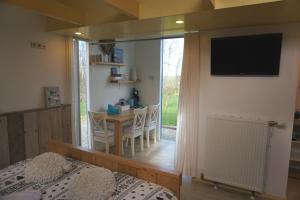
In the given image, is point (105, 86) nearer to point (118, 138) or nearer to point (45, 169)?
point (118, 138)

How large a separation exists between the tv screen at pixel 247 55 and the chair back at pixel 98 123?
77.2 inches

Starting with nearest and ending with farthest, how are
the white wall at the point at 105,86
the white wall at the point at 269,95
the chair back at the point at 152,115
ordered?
the white wall at the point at 269,95 → the white wall at the point at 105,86 → the chair back at the point at 152,115

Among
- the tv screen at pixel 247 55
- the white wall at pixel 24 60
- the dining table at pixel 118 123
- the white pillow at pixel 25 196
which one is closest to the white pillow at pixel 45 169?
the white pillow at pixel 25 196

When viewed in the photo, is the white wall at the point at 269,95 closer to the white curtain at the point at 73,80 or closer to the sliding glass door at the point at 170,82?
the sliding glass door at the point at 170,82

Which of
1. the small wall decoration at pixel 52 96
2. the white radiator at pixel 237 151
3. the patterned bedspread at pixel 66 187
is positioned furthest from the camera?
the small wall decoration at pixel 52 96

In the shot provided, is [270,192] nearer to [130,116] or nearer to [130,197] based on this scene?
[130,197]

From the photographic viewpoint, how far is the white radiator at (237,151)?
2.47m

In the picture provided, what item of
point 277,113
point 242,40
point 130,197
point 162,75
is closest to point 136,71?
point 162,75

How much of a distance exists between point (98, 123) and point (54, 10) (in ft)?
6.55

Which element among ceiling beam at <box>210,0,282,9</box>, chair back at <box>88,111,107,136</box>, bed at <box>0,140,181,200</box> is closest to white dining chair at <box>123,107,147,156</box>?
chair back at <box>88,111,107,136</box>

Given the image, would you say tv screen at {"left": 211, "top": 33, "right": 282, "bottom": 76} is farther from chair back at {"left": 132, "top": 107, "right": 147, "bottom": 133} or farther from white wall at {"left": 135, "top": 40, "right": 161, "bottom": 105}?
white wall at {"left": 135, "top": 40, "right": 161, "bottom": 105}

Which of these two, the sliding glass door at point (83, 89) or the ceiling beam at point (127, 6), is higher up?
the ceiling beam at point (127, 6)

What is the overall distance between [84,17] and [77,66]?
1092 mm

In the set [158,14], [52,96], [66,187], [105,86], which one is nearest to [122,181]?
[66,187]
